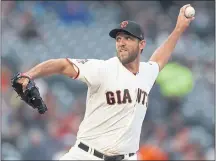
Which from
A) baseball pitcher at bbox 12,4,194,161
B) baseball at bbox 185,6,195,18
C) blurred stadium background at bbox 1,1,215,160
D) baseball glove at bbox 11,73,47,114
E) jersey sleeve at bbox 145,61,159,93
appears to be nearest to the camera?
baseball glove at bbox 11,73,47,114

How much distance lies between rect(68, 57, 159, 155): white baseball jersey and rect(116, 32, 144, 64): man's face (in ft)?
0.26

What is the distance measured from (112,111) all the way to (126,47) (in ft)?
1.58

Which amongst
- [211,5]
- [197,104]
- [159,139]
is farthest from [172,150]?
[211,5]

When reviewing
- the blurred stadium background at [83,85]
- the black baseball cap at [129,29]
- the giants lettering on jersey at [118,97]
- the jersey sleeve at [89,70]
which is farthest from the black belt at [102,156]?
the blurred stadium background at [83,85]

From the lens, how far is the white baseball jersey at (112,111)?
4.00 meters

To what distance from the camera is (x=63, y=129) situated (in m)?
7.55

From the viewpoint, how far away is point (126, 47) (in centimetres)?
409

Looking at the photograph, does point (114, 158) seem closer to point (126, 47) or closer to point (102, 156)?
point (102, 156)

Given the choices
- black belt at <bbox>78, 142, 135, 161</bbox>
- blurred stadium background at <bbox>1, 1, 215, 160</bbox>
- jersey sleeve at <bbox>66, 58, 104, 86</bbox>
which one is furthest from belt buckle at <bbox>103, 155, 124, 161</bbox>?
blurred stadium background at <bbox>1, 1, 215, 160</bbox>

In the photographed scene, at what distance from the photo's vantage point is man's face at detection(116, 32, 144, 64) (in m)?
4.07

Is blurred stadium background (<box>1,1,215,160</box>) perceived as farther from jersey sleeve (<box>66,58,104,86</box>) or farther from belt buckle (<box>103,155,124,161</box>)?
jersey sleeve (<box>66,58,104,86</box>)

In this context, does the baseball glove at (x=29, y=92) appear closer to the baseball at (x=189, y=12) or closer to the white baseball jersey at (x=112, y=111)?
the white baseball jersey at (x=112, y=111)

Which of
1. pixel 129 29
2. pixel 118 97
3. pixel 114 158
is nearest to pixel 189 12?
pixel 129 29

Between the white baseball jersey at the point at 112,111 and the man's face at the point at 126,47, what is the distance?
0.08m
